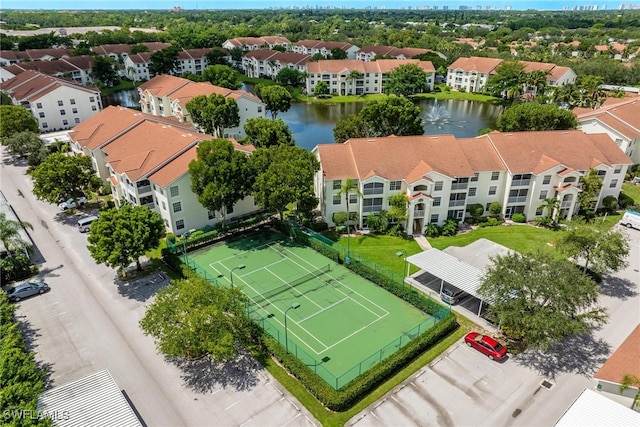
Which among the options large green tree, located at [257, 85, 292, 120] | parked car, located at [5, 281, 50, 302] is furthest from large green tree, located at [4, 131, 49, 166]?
large green tree, located at [257, 85, 292, 120]

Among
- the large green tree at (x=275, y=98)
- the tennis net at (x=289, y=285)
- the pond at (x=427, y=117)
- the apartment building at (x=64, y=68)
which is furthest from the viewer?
the apartment building at (x=64, y=68)

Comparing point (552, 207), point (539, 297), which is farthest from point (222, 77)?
point (539, 297)

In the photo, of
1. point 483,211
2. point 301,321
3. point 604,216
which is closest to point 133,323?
point 301,321

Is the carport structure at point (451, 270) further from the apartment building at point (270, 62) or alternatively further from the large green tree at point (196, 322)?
the apartment building at point (270, 62)

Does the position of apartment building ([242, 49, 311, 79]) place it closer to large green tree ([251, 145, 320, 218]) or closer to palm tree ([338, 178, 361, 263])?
palm tree ([338, 178, 361, 263])

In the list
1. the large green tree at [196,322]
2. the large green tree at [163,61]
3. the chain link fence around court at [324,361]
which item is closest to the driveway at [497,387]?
the chain link fence around court at [324,361]

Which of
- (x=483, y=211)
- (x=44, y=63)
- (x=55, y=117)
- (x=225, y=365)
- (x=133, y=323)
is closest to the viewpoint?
(x=225, y=365)

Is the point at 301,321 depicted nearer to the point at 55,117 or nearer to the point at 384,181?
the point at 384,181
